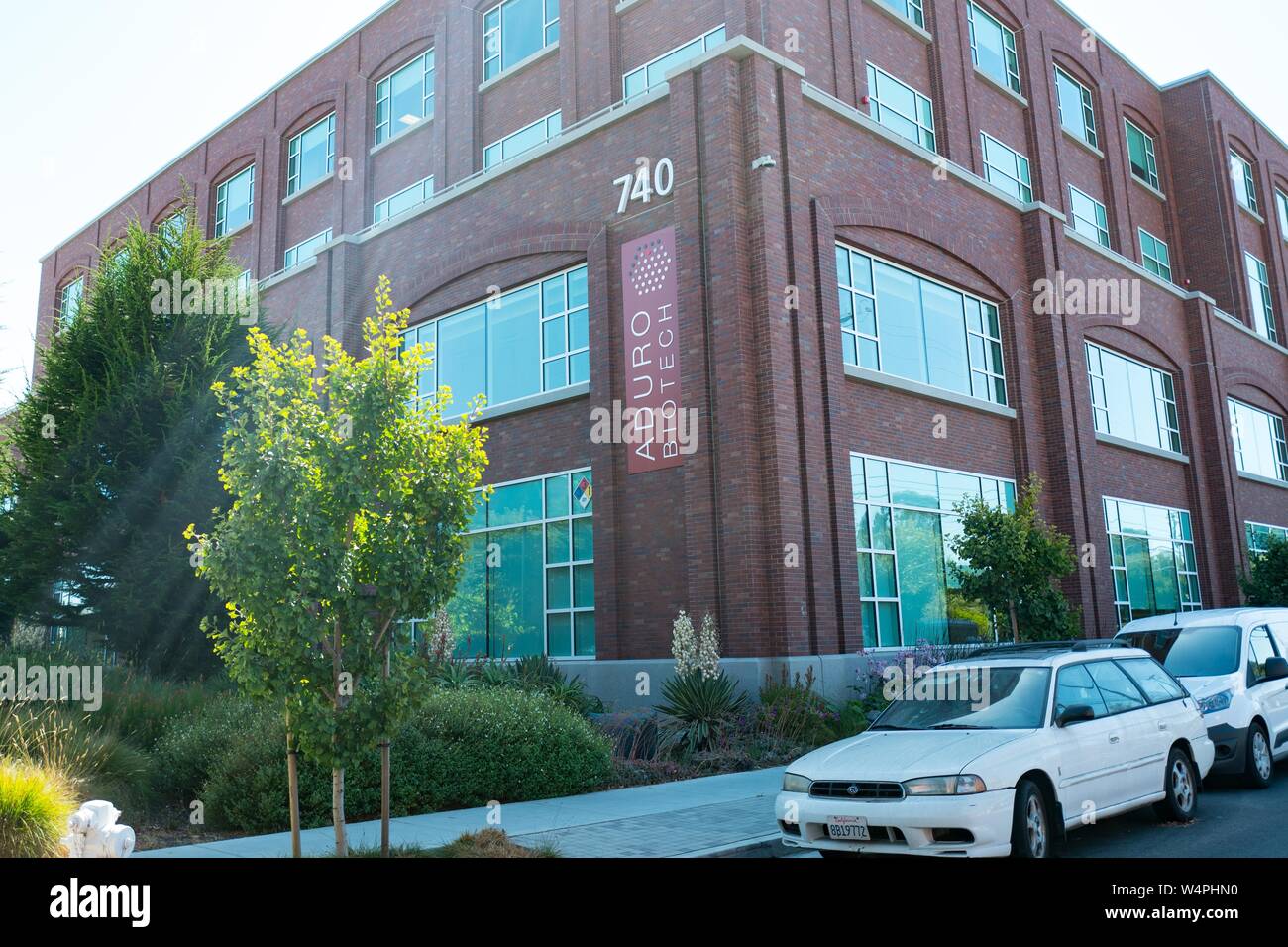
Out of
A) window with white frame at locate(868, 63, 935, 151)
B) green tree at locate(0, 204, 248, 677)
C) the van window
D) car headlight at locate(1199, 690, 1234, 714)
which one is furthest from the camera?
window with white frame at locate(868, 63, 935, 151)

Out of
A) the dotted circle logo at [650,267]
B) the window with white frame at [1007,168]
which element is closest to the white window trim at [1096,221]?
the window with white frame at [1007,168]

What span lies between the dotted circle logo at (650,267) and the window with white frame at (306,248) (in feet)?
49.6

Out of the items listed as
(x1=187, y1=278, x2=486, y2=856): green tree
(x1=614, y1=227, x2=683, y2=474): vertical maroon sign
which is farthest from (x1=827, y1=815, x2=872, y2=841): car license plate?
(x1=614, y1=227, x2=683, y2=474): vertical maroon sign

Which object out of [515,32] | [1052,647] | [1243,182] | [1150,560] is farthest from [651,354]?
[1243,182]

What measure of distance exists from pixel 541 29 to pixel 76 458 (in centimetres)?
1439

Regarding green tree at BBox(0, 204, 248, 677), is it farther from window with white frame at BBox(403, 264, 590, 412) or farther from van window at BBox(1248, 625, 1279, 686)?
van window at BBox(1248, 625, 1279, 686)

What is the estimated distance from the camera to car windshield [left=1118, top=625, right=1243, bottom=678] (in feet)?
36.6

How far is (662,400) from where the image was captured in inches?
663

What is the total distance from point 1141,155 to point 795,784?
3180cm

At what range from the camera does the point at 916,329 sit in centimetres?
1958

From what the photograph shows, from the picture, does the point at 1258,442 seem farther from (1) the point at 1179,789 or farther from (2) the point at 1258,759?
(1) the point at 1179,789

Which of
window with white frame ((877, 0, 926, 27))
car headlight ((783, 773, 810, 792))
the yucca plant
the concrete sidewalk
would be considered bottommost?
the concrete sidewalk
